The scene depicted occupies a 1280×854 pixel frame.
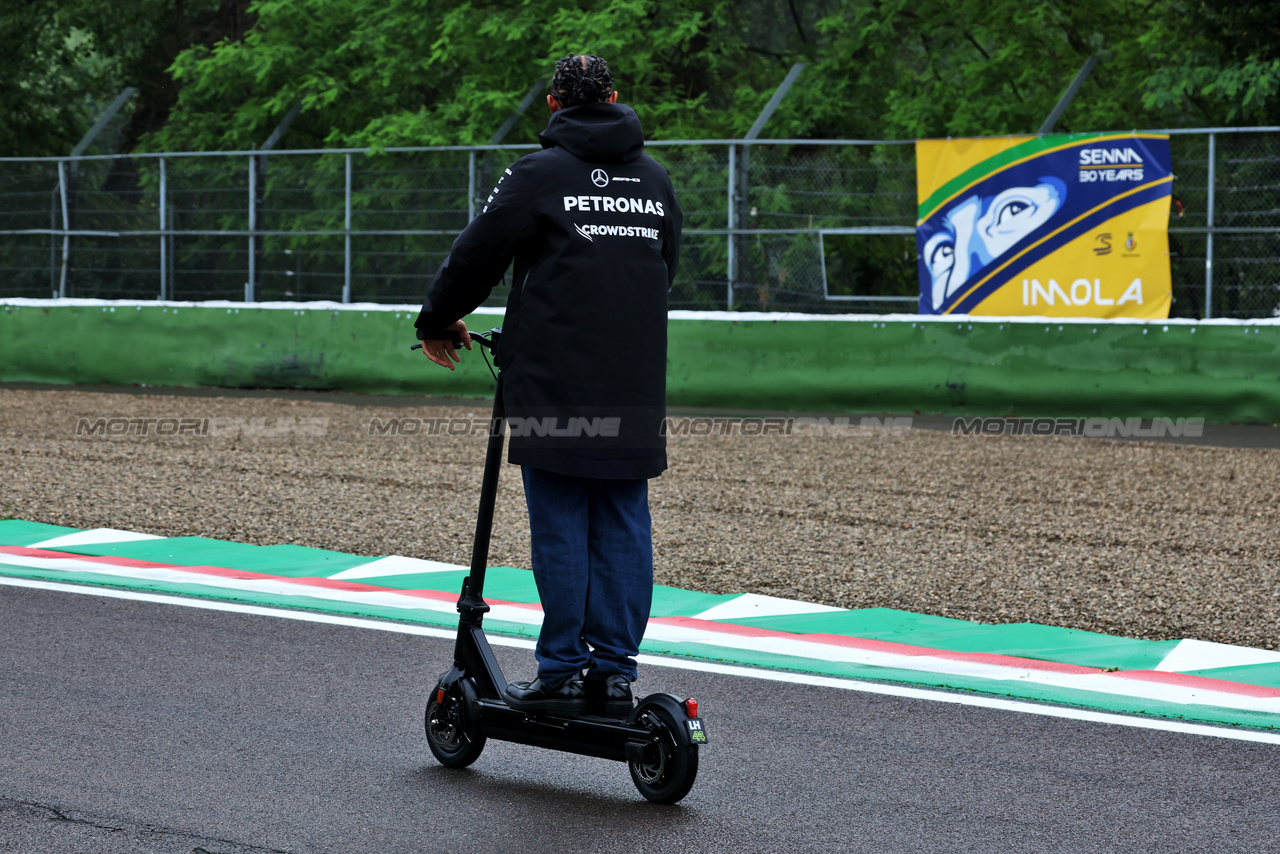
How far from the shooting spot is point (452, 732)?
15.1ft

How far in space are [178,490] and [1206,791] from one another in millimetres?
7334

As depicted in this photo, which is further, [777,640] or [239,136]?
[239,136]

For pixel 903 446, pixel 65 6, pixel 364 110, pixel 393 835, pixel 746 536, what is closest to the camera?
pixel 393 835

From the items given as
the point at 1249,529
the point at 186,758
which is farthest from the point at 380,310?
the point at 186,758

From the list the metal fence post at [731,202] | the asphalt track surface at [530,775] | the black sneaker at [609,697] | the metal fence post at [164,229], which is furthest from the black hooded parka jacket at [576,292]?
the metal fence post at [164,229]

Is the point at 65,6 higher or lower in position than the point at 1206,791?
higher

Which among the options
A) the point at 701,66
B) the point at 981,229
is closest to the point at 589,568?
the point at 981,229

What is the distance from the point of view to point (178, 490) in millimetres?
10078

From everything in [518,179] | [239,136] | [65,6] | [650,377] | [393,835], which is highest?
[65,6]

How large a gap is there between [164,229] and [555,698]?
15.1 metres

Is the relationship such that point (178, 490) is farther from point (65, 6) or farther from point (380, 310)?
point (65, 6)

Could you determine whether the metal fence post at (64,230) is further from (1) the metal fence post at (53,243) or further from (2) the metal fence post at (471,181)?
(2) the metal fence post at (471,181)

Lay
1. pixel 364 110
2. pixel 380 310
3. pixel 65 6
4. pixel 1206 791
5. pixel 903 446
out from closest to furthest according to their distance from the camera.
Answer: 1. pixel 1206 791
2. pixel 903 446
3. pixel 380 310
4. pixel 364 110
5. pixel 65 6

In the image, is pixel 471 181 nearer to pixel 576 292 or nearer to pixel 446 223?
pixel 446 223
